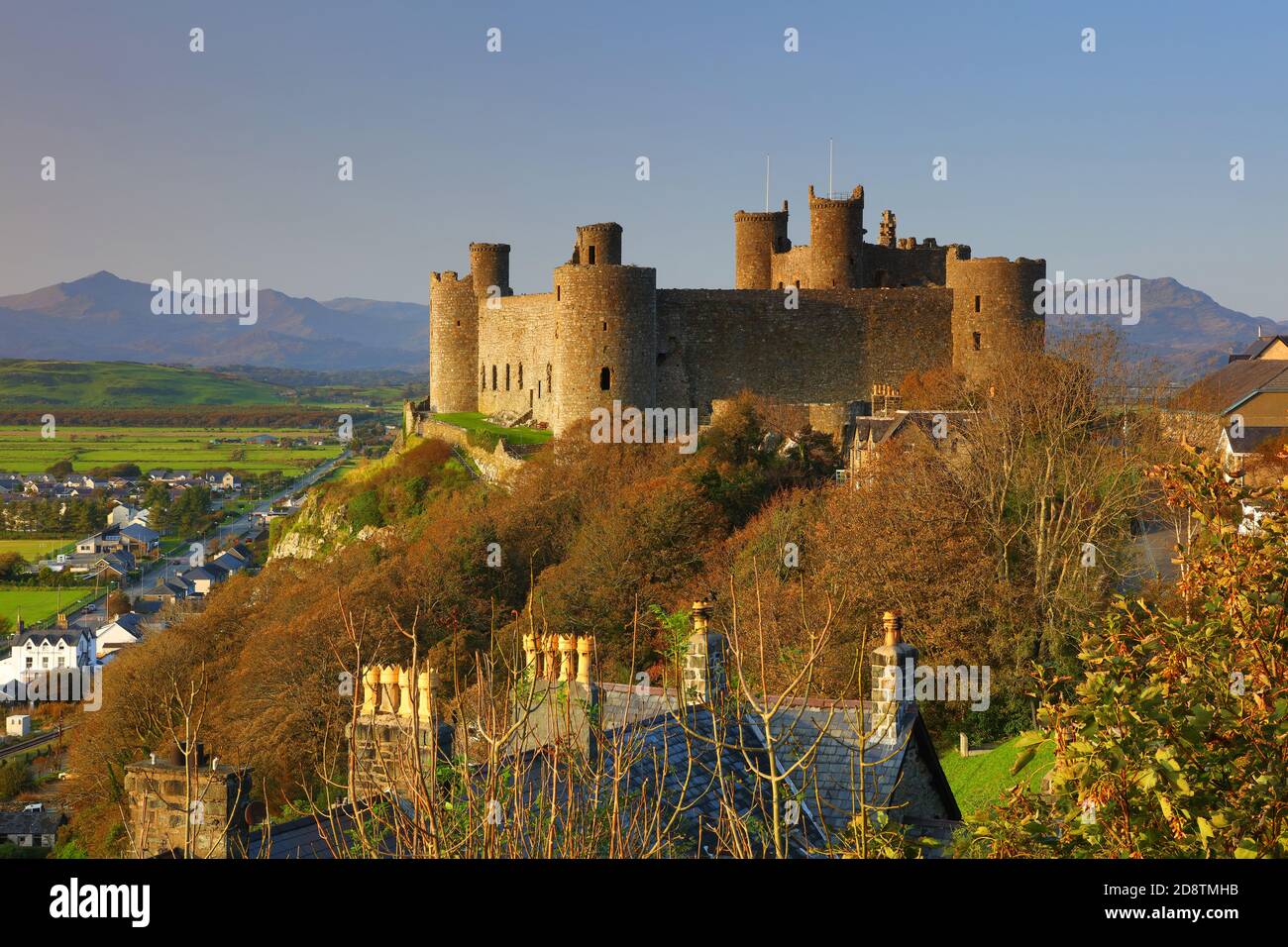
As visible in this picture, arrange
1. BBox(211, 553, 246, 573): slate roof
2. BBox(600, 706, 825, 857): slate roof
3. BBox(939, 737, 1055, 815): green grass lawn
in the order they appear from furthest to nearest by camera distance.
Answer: BBox(211, 553, 246, 573): slate roof → BBox(939, 737, 1055, 815): green grass lawn → BBox(600, 706, 825, 857): slate roof

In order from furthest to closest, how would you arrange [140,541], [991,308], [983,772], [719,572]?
[140,541] < [991,308] < [719,572] < [983,772]

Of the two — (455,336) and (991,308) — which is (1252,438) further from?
(455,336)

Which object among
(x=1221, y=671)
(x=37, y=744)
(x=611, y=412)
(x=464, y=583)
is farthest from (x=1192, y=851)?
(x=37, y=744)

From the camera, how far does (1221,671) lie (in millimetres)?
6367

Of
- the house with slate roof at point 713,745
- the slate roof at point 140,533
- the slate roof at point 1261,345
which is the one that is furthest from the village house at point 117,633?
the house with slate roof at point 713,745

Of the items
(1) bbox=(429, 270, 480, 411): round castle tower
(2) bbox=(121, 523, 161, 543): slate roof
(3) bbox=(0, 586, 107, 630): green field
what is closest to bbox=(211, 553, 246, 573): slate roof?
(3) bbox=(0, 586, 107, 630): green field

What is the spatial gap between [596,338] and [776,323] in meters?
5.61

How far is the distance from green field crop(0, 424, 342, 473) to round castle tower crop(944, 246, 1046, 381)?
85040 millimetres

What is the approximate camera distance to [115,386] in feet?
549

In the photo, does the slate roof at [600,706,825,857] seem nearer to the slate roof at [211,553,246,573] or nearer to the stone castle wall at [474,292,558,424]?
the stone castle wall at [474,292,558,424]

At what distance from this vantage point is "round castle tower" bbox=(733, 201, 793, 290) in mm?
44719

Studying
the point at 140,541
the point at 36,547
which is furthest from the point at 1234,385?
the point at 36,547

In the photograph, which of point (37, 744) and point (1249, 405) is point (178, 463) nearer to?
point (37, 744)
